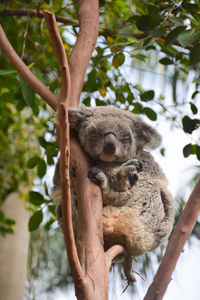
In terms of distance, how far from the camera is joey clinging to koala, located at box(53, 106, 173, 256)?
2.09 metres

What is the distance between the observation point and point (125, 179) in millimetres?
2074

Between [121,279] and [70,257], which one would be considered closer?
[70,257]

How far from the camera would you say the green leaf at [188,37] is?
6.05 ft

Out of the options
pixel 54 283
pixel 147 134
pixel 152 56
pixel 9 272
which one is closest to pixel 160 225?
pixel 147 134

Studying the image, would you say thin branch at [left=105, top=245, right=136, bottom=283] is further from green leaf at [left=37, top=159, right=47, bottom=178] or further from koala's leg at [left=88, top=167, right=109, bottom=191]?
green leaf at [left=37, top=159, right=47, bottom=178]

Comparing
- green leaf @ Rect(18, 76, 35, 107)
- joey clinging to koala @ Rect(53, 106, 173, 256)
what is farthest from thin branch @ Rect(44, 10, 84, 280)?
green leaf @ Rect(18, 76, 35, 107)

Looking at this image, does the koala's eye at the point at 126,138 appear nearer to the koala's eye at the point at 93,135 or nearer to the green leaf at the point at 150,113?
the koala's eye at the point at 93,135

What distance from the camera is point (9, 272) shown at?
622 centimetres

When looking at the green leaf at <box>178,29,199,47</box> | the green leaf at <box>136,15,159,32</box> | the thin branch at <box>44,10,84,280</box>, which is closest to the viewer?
the thin branch at <box>44,10,84,280</box>

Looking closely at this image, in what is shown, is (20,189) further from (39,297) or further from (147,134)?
(147,134)

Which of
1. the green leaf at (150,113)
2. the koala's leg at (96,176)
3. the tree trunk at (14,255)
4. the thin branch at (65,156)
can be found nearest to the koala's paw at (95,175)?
the koala's leg at (96,176)

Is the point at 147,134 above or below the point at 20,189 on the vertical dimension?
above

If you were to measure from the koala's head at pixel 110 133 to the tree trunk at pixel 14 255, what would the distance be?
168 inches

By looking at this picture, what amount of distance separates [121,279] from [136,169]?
1.37 m
